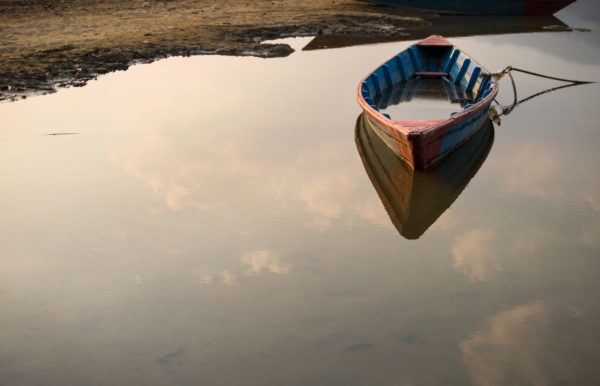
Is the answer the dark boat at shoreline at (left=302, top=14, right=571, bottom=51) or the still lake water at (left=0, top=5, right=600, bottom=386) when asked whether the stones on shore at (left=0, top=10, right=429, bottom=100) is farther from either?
the still lake water at (left=0, top=5, right=600, bottom=386)

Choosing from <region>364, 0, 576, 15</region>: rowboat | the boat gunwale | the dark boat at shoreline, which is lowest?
the dark boat at shoreline

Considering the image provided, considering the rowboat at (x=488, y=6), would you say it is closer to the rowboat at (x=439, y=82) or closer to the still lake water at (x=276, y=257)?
the rowboat at (x=439, y=82)

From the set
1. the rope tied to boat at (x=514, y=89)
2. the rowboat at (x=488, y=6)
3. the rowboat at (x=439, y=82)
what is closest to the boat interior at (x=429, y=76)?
the rowboat at (x=439, y=82)

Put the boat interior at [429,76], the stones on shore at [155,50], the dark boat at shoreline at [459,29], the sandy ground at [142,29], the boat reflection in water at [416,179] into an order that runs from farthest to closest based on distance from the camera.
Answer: the dark boat at shoreline at [459,29] → the sandy ground at [142,29] → the stones on shore at [155,50] → the boat interior at [429,76] → the boat reflection in water at [416,179]

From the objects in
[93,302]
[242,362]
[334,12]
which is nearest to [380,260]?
[242,362]

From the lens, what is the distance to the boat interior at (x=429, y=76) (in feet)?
32.9

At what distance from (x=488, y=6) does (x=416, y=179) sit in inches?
673

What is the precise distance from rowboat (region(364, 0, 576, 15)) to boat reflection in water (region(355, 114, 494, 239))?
1431 cm

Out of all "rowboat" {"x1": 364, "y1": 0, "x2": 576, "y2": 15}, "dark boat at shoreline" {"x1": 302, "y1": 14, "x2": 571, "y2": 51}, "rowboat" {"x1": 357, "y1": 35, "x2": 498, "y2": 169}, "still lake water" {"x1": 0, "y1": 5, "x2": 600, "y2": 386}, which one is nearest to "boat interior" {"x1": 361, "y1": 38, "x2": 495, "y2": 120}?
"rowboat" {"x1": 357, "y1": 35, "x2": 498, "y2": 169}

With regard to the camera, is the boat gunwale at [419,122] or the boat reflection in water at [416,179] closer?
the boat reflection in water at [416,179]

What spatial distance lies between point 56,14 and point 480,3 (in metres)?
16.5

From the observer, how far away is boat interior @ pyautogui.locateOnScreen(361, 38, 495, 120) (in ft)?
32.9

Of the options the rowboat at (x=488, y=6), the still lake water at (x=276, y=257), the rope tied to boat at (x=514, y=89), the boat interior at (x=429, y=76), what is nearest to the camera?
the still lake water at (x=276, y=257)

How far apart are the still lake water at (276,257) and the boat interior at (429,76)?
1147 millimetres
